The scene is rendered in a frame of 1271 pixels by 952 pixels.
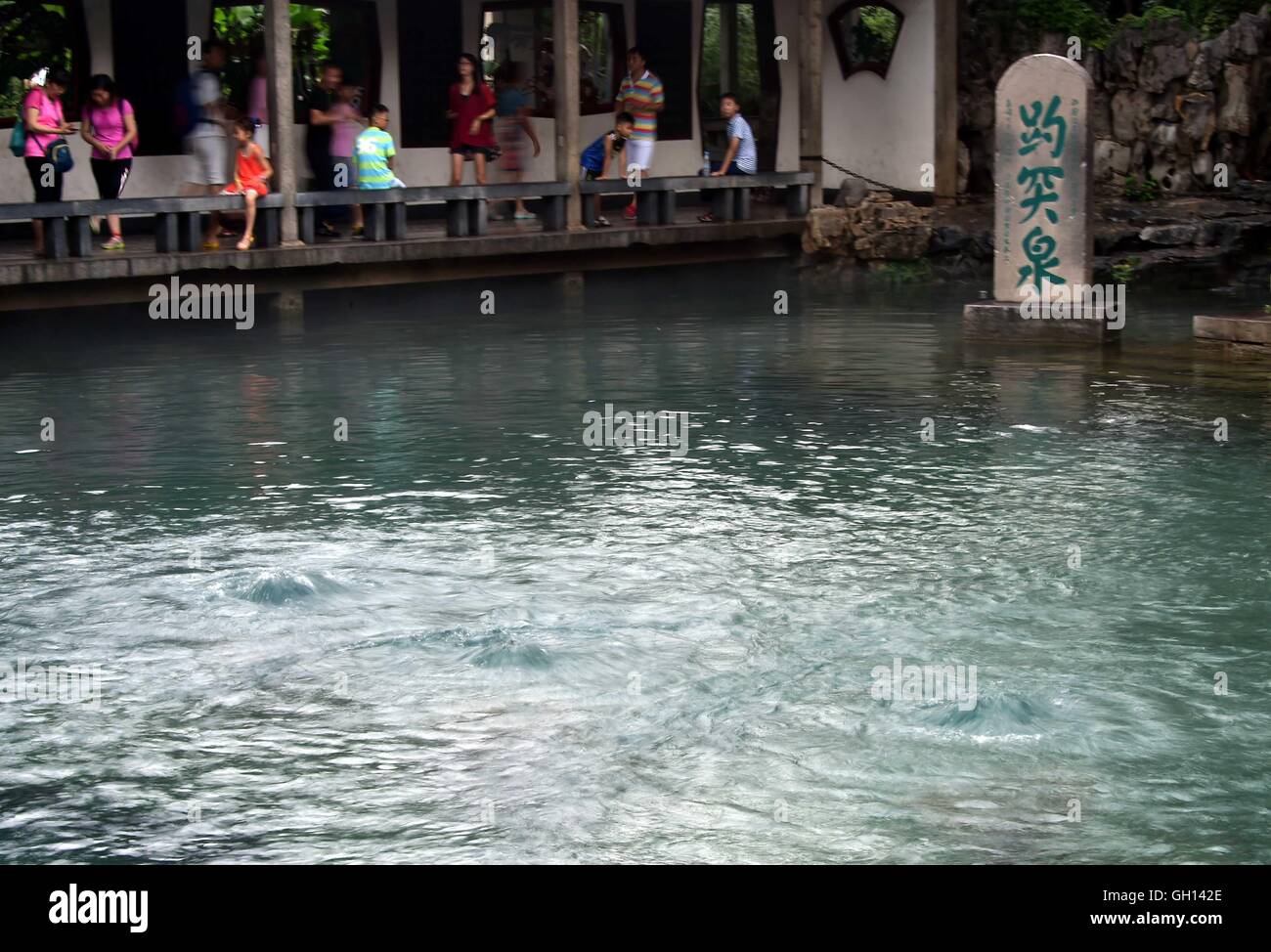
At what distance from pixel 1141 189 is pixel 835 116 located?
448 cm

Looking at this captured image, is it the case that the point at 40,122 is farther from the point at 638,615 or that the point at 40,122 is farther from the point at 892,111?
the point at 892,111

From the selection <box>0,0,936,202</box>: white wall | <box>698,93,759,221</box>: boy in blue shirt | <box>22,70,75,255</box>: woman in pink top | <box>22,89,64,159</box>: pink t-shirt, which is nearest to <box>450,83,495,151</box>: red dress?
<box>0,0,936,202</box>: white wall

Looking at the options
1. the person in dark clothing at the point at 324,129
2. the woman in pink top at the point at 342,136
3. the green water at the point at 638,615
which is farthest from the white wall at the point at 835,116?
the green water at the point at 638,615

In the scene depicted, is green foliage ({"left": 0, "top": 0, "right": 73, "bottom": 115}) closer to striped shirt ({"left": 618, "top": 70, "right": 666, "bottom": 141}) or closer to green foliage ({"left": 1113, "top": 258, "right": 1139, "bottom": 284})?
striped shirt ({"left": 618, "top": 70, "right": 666, "bottom": 141})

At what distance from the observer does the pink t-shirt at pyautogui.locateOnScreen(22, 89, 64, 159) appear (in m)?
16.8

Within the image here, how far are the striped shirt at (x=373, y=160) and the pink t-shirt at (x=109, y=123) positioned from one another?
2.35 meters

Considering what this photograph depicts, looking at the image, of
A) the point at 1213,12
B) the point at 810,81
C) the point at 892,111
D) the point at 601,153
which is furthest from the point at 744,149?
the point at 1213,12

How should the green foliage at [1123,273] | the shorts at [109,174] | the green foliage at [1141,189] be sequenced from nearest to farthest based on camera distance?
1. the shorts at [109,174]
2. the green foliage at [1123,273]
3. the green foliage at [1141,189]

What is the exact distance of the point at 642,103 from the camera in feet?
68.8

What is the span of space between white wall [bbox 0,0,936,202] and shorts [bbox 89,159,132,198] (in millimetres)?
4763

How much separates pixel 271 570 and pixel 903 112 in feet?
58.7

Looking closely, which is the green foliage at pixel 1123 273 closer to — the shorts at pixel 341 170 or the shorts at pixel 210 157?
the shorts at pixel 341 170

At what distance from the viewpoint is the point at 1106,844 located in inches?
219

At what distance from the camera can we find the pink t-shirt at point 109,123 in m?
17.5
